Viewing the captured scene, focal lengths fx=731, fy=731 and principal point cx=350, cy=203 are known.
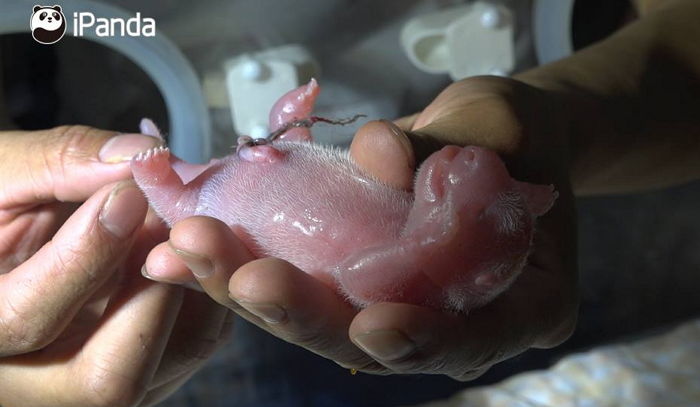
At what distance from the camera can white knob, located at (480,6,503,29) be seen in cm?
112

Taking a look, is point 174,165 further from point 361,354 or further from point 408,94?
point 408,94

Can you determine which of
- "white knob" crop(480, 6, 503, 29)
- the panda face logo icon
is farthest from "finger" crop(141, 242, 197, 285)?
"white knob" crop(480, 6, 503, 29)

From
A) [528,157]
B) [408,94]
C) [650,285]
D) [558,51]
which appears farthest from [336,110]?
[650,285]

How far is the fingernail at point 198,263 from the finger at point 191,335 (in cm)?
35

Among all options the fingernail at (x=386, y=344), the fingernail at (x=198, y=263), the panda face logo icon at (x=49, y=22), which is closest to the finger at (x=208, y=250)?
the fingernail at (x=198, y=263)

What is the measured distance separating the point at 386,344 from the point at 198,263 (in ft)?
0.45

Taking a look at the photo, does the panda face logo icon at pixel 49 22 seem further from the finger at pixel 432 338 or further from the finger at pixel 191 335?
the finger at pixel 432 338

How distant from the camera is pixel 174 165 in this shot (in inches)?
26.3

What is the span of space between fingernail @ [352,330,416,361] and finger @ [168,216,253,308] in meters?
0.10

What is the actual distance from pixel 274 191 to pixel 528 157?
23cm

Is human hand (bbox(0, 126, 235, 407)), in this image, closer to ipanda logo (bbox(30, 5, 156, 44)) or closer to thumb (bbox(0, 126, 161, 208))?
thumb (bbox(0, 126, 161, 208))

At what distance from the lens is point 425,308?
18.7 inches

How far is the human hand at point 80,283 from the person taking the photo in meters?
0.64

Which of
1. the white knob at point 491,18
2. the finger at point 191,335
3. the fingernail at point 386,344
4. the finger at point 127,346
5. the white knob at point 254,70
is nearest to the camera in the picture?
the fingernail at point 386,344
